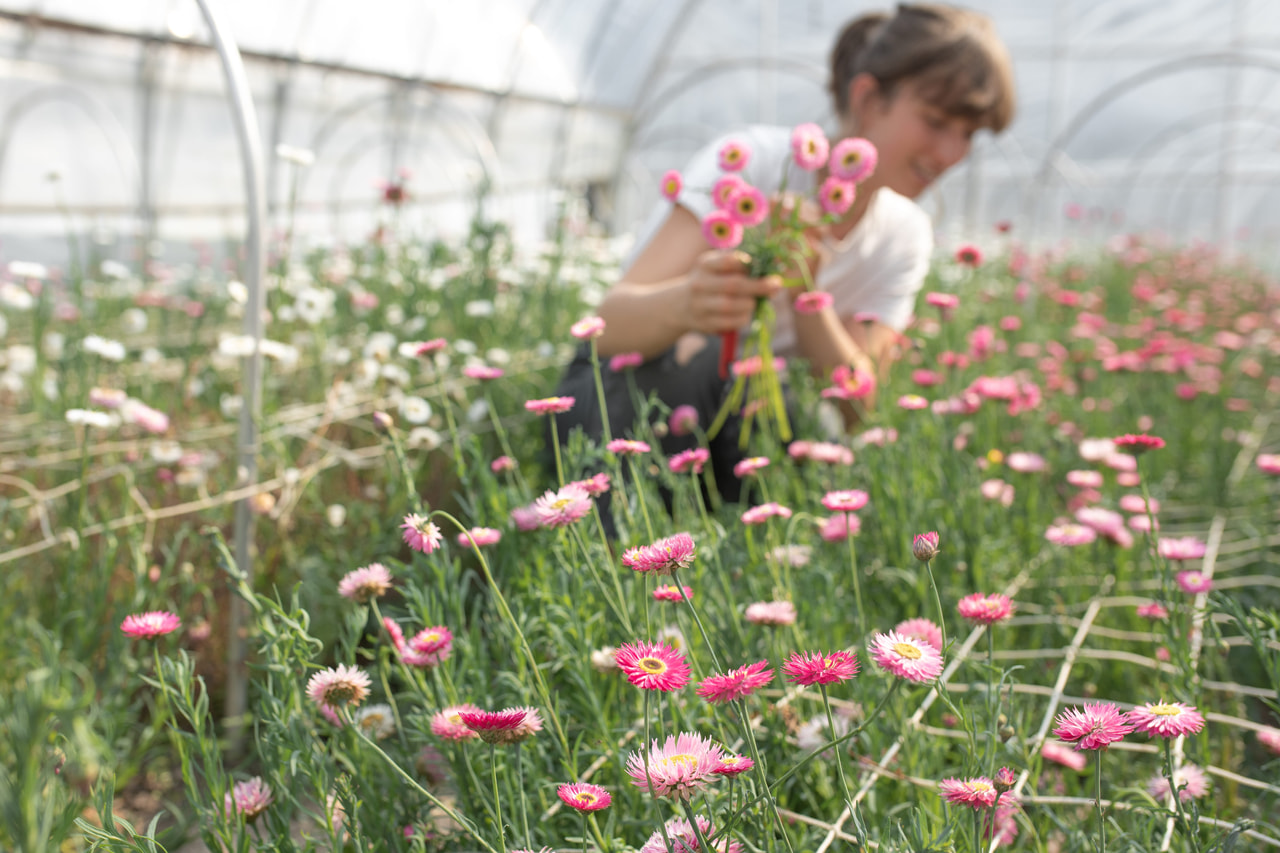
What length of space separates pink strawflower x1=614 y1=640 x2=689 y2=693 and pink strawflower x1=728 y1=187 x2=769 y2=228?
0.66 meters

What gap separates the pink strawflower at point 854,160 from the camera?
46.8 inches

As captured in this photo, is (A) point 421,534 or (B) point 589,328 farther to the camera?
(B) point 589,328

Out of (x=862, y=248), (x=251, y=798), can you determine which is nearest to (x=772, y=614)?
(x=251, y=798)

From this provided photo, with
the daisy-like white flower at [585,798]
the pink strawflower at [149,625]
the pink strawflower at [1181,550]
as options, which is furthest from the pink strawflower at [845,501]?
the pink strawflower at [149,625]

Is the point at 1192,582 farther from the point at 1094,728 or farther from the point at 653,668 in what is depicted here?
the point at 653,668

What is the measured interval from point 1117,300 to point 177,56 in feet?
19.7

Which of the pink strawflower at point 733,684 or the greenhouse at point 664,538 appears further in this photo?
the greenhouse at point 664,538

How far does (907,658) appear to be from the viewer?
575 mm

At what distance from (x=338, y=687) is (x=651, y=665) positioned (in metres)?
0.28

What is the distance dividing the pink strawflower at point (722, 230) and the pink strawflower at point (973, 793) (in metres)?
0.71

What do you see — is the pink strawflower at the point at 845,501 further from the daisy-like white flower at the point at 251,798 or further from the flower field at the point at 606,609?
the daisy-like white flower at the point at 251,798

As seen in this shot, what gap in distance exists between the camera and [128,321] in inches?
112

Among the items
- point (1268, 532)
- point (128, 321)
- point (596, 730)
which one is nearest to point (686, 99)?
point (128, 321)

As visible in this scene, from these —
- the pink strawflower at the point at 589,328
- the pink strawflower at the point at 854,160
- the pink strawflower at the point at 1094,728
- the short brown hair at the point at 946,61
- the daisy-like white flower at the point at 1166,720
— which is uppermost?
the short brown hair at the point at 946,61
